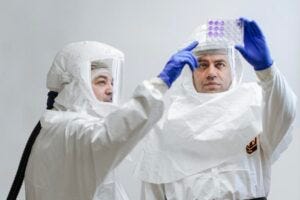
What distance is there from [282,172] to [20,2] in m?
1.64

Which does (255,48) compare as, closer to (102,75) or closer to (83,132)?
(102,75)

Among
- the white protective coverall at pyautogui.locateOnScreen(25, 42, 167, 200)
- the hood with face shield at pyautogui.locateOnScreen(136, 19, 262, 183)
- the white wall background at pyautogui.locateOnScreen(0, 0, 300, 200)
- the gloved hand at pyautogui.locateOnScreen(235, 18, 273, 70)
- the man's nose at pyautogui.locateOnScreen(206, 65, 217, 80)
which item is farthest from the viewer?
the white wall background at pyautogui.locateOnScreen(0, 0, 300, 200)

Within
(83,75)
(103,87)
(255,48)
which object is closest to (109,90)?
(103,87)

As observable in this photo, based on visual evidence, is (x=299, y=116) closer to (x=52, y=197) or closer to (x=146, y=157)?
(x=146, y=157)

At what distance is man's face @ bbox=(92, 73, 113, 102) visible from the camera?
Answer: 6.02 feet

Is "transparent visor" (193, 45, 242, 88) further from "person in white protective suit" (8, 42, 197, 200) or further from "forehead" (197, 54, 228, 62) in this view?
"person in white protective suit" (8, 42, 197, 200)

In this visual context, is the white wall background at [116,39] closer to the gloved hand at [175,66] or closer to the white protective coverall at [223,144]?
the white protective coverall at [223,144]

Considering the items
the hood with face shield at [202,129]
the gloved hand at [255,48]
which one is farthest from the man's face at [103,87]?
the gloved hand at [255,48]

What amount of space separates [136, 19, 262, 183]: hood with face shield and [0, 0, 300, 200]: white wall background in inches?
20.7

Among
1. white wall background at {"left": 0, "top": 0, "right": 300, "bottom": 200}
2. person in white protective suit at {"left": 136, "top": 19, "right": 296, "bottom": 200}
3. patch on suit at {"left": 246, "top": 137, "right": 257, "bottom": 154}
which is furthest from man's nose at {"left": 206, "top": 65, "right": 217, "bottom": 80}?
white wall background at {"left": 0, "top": 0, "right": 300, "bottom": 200}

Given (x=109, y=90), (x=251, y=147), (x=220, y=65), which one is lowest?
(x=251, y=147)

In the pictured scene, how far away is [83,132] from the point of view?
1600mm

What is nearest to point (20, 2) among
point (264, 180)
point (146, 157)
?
point (146, 157)

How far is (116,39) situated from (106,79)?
2.57ft
